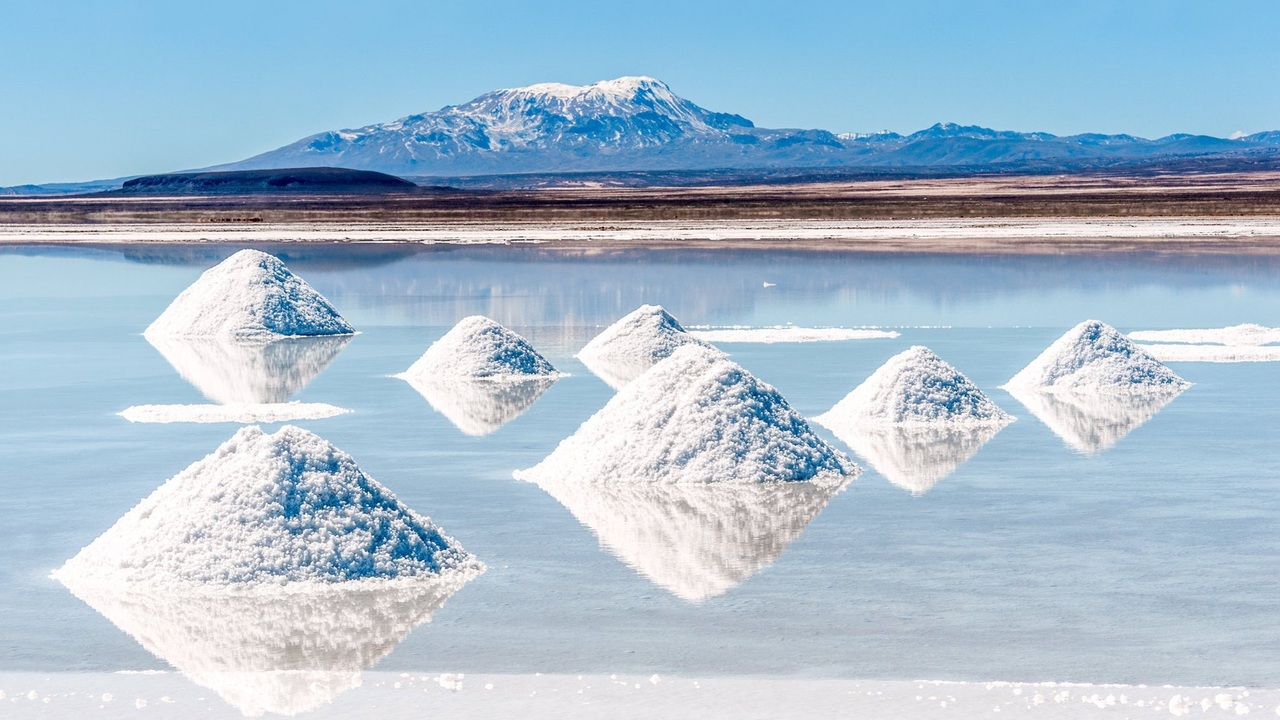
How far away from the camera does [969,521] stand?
7.69 metres

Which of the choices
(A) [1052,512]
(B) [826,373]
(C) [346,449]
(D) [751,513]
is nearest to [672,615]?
(D) [751,513]

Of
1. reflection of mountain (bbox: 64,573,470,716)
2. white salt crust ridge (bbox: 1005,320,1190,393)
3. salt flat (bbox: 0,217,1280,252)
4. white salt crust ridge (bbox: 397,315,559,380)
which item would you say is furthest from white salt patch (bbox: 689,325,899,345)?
salt flat (bbox: 0,217,1280,252)

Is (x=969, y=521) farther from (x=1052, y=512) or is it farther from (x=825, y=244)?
(x=825, y=244)

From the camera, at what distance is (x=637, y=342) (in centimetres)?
1524

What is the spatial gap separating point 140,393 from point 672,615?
8.00 metres

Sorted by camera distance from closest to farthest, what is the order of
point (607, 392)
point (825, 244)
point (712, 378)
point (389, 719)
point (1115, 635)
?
point (389, 719), point (1115, 635), point (712, 378), point (607, 392), point (825, 244)

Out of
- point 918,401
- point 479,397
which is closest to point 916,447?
point 918,401

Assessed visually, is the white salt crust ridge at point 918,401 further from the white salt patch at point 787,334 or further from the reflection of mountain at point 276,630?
the white salt patch at point 787,334

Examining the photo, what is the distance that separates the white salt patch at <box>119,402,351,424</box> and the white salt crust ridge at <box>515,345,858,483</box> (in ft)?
10.2

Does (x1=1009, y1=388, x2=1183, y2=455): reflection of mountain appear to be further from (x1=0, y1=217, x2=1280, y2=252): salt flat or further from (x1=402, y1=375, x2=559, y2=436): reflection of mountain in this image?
(x1=0, y1=217, x2=1280, y2=252): salt flat

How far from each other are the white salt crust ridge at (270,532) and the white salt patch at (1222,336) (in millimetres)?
11499

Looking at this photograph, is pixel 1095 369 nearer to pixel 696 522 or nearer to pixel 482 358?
pixel 482 358

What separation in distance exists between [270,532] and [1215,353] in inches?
437

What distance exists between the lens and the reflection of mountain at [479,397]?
1132 cm
